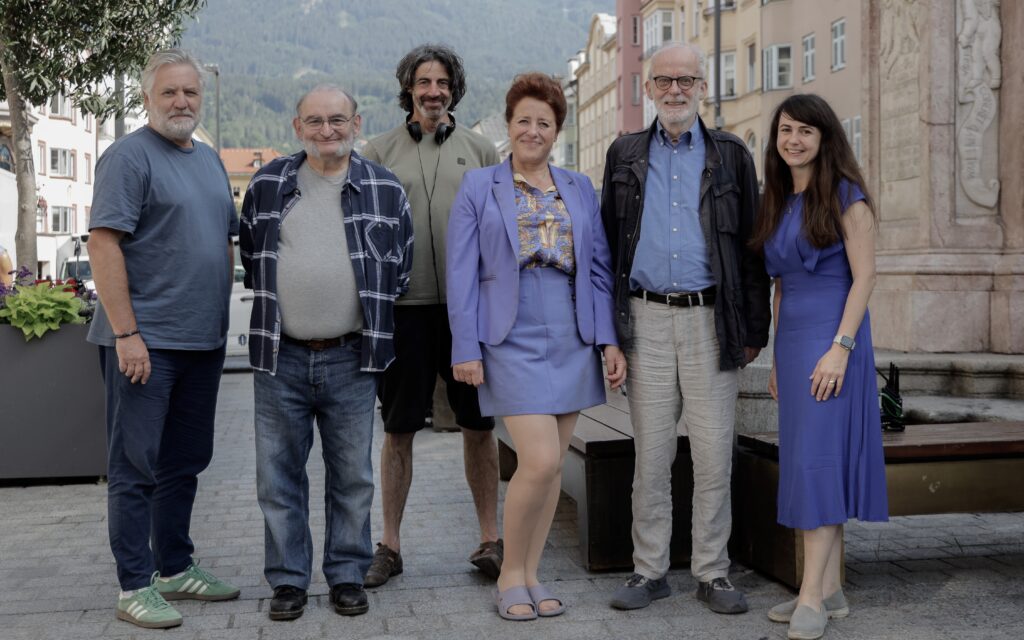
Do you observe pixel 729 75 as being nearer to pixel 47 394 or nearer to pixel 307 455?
pixel 47 394

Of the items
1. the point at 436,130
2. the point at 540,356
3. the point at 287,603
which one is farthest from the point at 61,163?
the point at 540,356

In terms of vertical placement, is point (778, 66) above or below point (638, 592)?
above

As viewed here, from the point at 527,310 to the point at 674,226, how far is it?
676 mm

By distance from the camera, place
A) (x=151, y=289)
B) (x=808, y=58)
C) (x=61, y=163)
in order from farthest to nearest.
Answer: (x=61, y=163), (x=808, y=58), (x=151, y=289)

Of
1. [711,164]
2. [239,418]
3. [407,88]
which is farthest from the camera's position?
[239,418]

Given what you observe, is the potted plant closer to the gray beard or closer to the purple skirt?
the gray beard

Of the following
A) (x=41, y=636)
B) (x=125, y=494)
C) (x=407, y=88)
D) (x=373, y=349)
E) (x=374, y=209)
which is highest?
(x=407, y=88)

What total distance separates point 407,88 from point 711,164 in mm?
1507

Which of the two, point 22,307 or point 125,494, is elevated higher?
point 22,307

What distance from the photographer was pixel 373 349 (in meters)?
4.97

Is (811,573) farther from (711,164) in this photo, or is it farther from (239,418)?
(239,418)

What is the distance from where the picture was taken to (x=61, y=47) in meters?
14.0

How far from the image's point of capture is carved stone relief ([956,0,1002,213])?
9523 millimetres

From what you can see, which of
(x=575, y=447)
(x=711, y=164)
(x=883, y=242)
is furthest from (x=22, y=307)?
(x=883, y=242)
